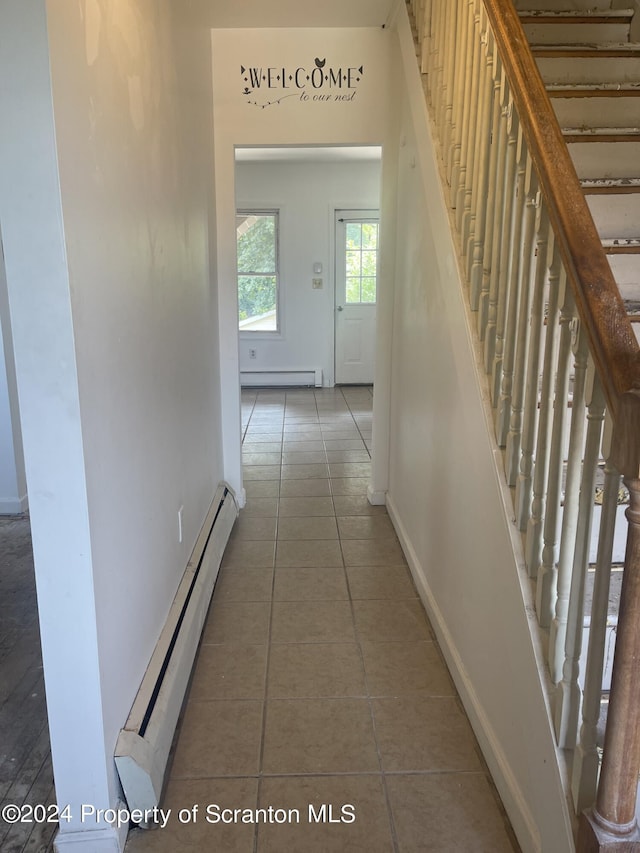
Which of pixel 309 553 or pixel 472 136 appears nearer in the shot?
pixel 472 136

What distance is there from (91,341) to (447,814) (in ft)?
4.82

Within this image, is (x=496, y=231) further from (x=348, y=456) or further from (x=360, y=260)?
(x=360, y=260)

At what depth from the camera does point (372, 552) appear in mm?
3158

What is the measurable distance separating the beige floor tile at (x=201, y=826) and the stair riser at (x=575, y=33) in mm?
3158

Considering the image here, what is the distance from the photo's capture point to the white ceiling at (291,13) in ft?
9.61

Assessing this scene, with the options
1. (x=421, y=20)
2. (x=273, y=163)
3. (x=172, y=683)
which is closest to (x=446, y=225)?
(x=421, y=20)

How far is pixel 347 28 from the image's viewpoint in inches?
128

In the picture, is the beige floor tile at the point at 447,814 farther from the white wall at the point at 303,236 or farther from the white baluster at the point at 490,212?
the white wall at the point at 303,236

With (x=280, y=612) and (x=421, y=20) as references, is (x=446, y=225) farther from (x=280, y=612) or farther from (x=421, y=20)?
(x=280, y=612)

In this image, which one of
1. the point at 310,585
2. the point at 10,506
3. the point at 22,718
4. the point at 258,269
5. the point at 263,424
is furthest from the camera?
the point at 258,269

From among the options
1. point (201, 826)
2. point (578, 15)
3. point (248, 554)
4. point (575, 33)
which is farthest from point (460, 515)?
point (578, 15)

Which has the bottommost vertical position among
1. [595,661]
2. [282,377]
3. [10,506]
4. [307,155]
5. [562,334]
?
[10,506]

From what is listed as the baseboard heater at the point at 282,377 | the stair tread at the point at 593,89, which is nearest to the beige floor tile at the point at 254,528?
the stair tread at the point at 593,89

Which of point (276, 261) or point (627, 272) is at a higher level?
point (276, 261)
